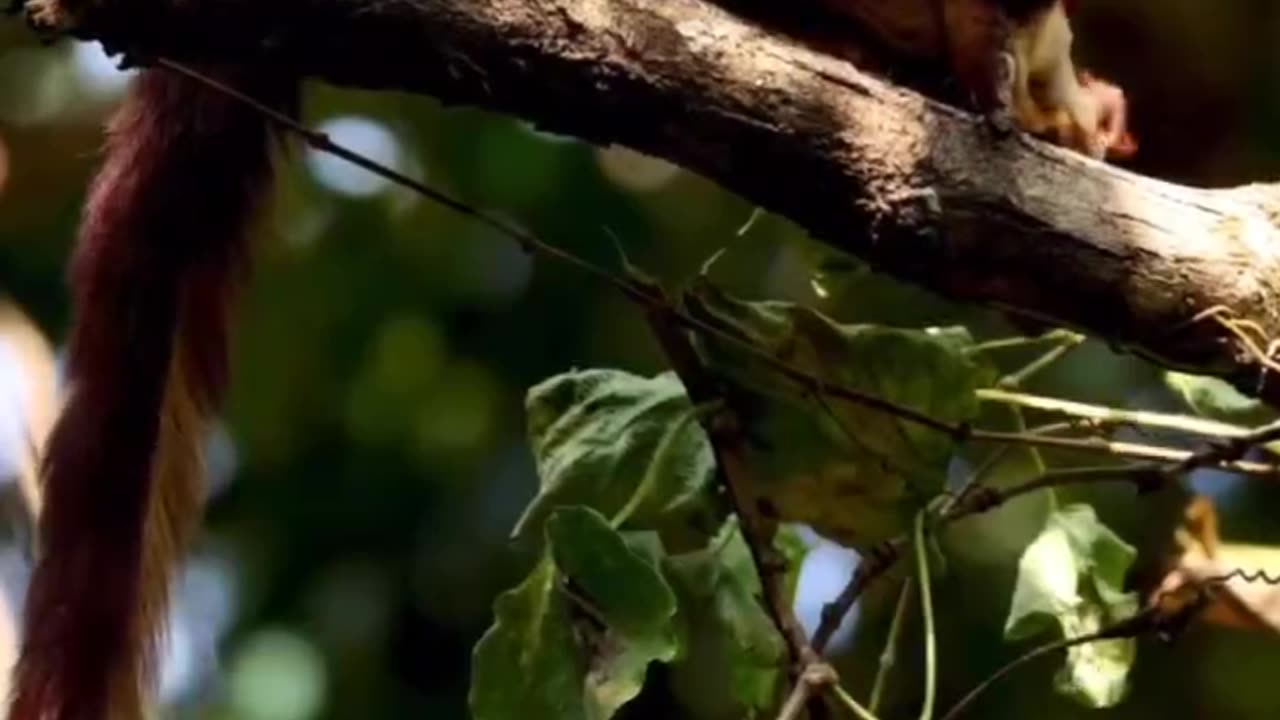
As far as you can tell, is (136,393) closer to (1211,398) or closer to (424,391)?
(1211,398)

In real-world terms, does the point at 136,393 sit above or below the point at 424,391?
above

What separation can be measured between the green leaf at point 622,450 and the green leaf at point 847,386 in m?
0.03

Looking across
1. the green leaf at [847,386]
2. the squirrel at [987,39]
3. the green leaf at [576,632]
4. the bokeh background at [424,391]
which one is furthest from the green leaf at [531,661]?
the bokeh background at [424,391]

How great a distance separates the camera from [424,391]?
A: 212 cm

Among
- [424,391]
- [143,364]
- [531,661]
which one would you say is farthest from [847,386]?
[424,391]

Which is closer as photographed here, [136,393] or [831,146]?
[831,146]

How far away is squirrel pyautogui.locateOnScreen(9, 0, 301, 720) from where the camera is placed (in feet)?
3.20

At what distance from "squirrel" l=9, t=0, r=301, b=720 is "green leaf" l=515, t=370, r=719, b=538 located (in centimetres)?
16

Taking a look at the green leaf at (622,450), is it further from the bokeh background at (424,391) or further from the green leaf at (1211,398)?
the bokeh background at (424,391)

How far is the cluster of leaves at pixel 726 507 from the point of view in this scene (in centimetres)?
86

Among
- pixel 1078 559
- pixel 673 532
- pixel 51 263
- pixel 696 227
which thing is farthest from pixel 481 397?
pixel 1078 559

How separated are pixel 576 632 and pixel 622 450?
10cm

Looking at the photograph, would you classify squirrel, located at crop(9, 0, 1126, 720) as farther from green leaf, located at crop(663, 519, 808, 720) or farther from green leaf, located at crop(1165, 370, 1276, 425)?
green leaf, located at crop(663, 519, 808, 720)

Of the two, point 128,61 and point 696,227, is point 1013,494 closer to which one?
point 128,61
